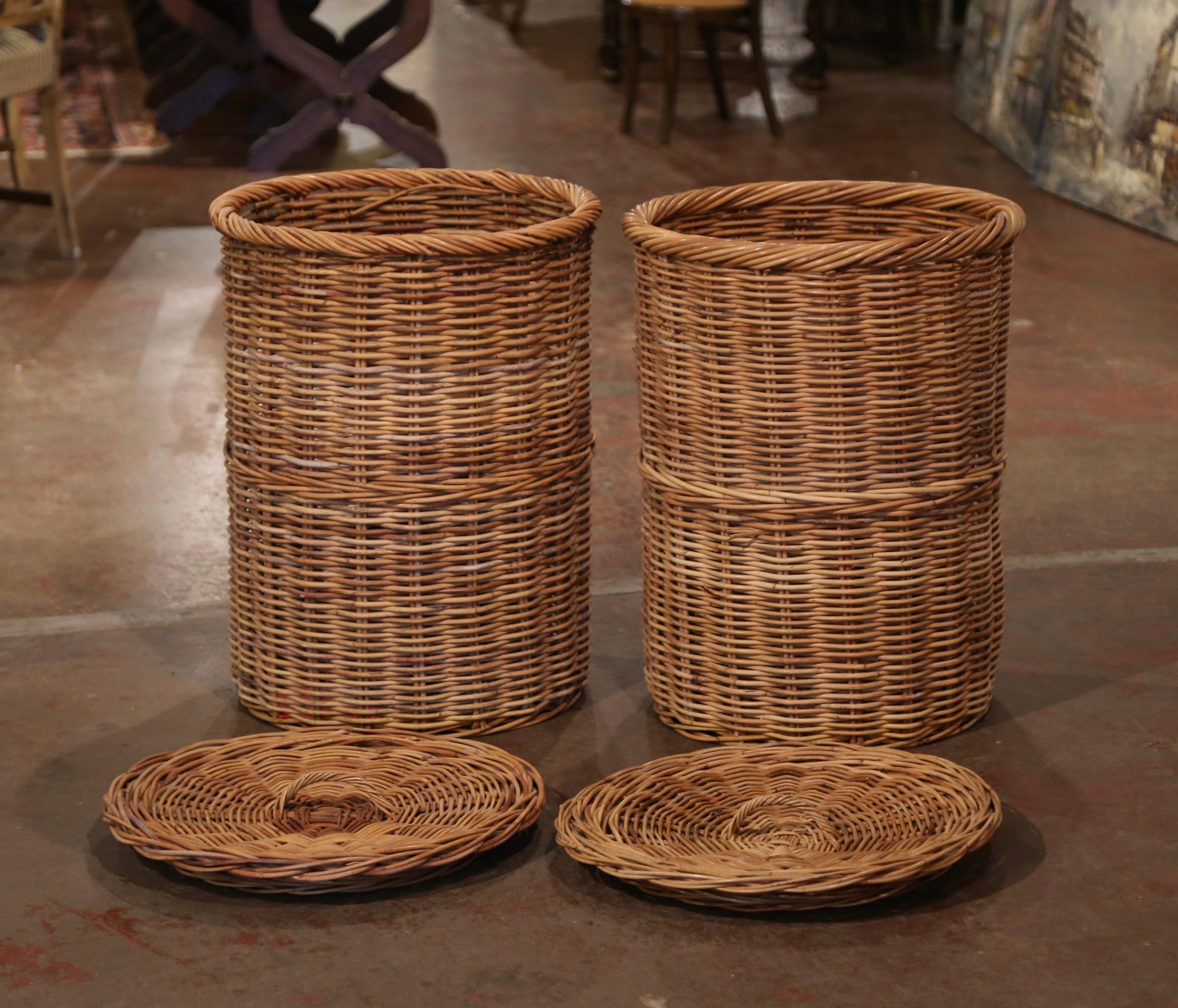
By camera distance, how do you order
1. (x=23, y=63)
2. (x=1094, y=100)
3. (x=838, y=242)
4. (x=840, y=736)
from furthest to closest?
(x=1094, y=100) → (x=23, y=63) → (x=838, y=242) → (x=840, y=736)

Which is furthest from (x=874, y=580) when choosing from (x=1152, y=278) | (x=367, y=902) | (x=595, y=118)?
(x=595, y=118)

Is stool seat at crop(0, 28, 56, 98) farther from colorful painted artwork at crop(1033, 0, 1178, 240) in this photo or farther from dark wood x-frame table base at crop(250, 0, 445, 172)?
colorful painted artwork at crop(1033, 0, 1178, 240)

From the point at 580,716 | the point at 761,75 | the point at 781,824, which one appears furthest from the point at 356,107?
the point at 781,824

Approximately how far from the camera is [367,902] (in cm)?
201

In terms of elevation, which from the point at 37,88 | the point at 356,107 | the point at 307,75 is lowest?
the point at 356,107

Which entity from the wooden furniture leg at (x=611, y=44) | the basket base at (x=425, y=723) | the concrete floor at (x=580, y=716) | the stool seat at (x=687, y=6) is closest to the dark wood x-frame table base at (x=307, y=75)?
the stool seat at (x=687, y=6)

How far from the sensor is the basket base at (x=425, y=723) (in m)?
2.41

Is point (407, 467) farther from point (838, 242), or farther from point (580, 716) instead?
point (838, 242)

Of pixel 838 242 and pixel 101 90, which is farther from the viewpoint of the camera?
pixel 101 90

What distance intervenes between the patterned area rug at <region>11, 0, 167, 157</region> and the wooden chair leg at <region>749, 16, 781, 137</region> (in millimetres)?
2386

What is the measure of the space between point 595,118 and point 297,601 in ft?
16.8

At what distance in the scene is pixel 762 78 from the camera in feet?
22.4

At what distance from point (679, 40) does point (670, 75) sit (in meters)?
0.14

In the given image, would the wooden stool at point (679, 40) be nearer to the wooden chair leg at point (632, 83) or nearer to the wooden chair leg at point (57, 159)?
the wooden chair leg at point (632, 83)
